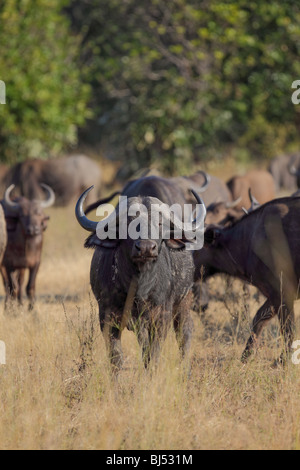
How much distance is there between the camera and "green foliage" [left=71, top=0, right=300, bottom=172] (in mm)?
18656

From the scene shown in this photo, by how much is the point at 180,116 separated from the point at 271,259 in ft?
43.5

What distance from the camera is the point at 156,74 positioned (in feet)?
65.2

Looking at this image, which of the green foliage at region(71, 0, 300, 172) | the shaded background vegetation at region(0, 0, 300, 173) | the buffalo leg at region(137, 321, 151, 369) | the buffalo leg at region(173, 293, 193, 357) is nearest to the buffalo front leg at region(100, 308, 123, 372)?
the buffalo leg at region(137, 321, 151, 369)

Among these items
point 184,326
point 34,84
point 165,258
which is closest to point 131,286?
point 165,258

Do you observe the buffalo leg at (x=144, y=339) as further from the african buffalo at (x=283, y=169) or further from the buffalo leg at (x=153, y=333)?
the african buffalo at (x=283, y=169)

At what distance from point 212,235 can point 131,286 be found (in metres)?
2.04

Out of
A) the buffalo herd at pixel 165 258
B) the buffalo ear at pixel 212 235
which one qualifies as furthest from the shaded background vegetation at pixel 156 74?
the buffalo ear at pixel 212 235

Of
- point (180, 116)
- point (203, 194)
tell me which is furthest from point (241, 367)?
point (180, 116)

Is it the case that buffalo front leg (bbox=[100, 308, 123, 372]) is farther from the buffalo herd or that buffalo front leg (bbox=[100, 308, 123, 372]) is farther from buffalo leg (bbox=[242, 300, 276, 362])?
buffalo leg (bbox=[242, 300, 276, 362])

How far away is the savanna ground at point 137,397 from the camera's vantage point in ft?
14.8

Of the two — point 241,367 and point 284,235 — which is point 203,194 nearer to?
point 284,235

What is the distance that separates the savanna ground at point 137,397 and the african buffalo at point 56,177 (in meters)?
10.3

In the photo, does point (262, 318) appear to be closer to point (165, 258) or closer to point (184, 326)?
point (184, 326)
